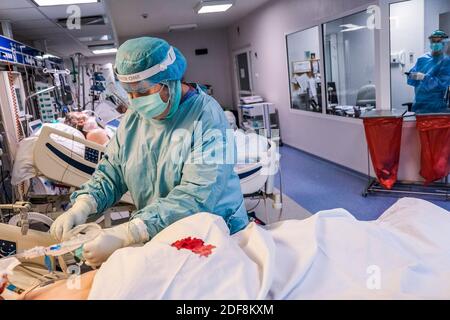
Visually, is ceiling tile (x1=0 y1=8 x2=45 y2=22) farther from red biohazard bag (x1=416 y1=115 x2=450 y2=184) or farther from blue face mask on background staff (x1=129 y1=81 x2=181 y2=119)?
red biohazard bag (x1=416 y1=115 x2=450 y2=184)

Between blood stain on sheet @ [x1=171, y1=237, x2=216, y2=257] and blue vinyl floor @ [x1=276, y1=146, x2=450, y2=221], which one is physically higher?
blood stain on sheet @ [x1=171, y1=237, x2=216, y2=257]

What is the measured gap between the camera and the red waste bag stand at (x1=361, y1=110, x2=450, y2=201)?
368 cm

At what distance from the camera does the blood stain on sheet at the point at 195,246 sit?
941 mm

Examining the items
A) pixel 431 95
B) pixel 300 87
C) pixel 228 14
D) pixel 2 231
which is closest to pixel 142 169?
Result: pixel 2 231

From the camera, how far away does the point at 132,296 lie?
0.80m

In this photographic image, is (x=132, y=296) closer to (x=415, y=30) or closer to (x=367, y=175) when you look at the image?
(x=367, y=175)

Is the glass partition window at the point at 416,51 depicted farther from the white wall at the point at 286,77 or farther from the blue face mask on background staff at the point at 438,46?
the white wall at the point at 286,77

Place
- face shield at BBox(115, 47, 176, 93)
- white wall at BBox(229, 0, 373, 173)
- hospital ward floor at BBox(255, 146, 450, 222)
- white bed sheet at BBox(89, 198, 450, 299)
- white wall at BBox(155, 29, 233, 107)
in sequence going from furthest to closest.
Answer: white wall at BBox(155, 29, 233, 107), white wall at BBox(229, 0, 373, 173), hospital ward floor at BBox(255, 146, 450, 222), face shield at BBox(115, 47, 176, 93), white bed sheet at BBox(89, 198, 450, 299)

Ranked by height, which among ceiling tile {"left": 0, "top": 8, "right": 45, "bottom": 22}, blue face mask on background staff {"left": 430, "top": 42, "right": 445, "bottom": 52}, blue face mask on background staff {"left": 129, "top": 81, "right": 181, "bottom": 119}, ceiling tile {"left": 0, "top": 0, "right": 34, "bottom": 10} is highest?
ceiling tile {"left": 0, "top": 8, "right": 45, "bottom": 22}

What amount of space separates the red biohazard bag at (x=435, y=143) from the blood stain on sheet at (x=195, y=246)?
323 cm

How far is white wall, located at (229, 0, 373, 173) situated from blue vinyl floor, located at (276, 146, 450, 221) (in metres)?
0.19

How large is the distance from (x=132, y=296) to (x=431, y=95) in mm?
3994

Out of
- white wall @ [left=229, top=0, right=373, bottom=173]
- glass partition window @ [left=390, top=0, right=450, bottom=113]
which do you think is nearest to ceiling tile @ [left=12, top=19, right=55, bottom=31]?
white wall @ [left=229, top=0, right=373, bottom=173]

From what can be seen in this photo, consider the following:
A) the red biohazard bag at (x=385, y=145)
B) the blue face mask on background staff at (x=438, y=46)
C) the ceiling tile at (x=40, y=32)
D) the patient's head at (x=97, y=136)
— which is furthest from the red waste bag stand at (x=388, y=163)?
the ceiling tile at (x=40, y=32)
